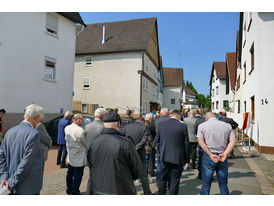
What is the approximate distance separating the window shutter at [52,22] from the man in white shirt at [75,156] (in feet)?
39.6

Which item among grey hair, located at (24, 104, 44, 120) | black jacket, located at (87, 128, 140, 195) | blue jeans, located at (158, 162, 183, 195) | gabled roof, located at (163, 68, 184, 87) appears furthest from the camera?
gabled roof, located at (163, 68, 184, 87)

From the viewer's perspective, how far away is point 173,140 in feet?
13.8

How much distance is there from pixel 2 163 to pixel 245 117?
1037 cm

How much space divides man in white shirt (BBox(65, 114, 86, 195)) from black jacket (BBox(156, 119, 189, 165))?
5.52ft

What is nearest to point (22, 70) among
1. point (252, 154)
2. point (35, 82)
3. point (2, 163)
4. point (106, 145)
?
point (35, 82)

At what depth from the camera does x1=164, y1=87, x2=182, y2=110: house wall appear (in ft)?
155

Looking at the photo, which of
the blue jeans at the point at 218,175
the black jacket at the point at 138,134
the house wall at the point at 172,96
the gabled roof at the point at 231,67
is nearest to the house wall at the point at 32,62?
the black jacket at the point at 138,134

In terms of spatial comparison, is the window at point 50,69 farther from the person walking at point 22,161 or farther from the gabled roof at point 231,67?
the gabled roof at point 231,67

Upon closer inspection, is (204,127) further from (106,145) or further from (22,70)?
(22,70)

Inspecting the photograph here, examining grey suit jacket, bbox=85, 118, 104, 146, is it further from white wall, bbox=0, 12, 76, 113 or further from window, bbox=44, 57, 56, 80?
window, bbox=44, 57, 56, 80

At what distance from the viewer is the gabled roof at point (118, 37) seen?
25.7m

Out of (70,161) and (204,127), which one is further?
(70,161)

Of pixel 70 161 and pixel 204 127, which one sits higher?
pixel 204 127

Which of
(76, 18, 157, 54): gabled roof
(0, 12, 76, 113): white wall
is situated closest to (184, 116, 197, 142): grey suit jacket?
(0, 12, 76, 113): white wall
